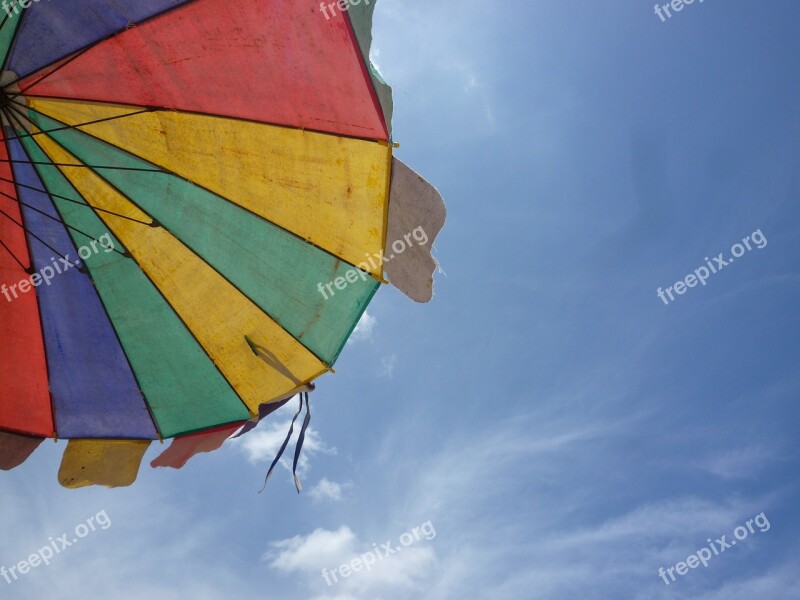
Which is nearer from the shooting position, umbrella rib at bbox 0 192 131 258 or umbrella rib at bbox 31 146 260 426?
umbrella rib at bbox 0 192 131 258

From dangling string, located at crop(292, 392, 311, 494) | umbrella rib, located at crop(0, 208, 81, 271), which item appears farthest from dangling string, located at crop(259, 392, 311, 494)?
umbrella rib, located at crop(0, 208, 81, 271)

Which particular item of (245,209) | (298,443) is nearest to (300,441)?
(298,443)

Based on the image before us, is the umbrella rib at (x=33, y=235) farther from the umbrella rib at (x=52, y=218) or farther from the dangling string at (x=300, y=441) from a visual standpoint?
the dangling string at (x=300, y=441)

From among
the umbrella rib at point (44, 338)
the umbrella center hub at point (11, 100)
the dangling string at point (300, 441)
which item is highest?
the umbrella center hub at point (11, 100)

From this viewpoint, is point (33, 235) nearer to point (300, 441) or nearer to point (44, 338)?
point (44, 338)

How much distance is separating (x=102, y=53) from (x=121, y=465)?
3.27m

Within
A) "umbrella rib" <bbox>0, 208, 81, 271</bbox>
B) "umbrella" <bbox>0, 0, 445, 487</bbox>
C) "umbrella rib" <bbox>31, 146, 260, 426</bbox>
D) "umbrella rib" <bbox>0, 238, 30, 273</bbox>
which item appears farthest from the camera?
"umbrella rib" <bbox>31, 146, 260, 426</bbox>

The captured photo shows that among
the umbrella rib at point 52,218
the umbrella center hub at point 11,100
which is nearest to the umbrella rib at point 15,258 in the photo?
the umbrella rib at point 52,218

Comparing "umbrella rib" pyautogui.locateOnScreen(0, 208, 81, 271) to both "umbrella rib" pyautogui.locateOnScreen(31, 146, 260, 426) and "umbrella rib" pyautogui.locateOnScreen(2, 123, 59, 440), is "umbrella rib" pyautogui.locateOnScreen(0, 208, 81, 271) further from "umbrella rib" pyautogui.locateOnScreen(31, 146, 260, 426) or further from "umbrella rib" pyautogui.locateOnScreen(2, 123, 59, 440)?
"umbrella rib" pyautogui.locateOnScreen(31, 146, 260, 426)

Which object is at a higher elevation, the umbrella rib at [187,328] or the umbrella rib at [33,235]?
the umbrella rib at [33,235]

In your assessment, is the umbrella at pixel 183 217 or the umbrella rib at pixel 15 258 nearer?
the umbrella at pixel 183 217

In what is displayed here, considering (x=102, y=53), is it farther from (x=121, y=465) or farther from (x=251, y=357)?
(x=121, y=465)

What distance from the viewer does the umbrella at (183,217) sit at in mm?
4039

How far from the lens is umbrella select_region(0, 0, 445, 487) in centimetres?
404
